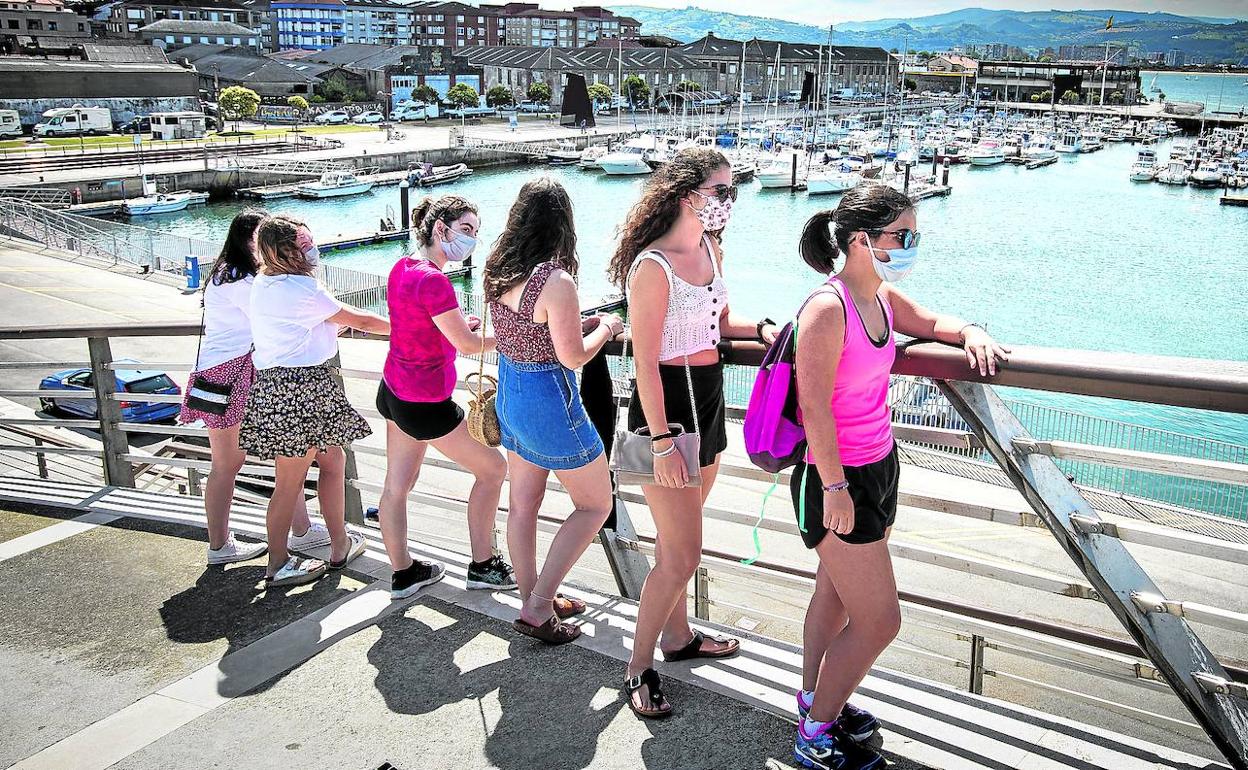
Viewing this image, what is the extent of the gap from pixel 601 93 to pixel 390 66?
21395 millimetres

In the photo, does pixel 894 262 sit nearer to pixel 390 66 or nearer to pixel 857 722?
pixel 857 722

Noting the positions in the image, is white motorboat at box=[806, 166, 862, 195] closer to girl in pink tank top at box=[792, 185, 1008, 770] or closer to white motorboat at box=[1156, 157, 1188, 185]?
white motorboat at box=[1156, 157, 1188, 185]

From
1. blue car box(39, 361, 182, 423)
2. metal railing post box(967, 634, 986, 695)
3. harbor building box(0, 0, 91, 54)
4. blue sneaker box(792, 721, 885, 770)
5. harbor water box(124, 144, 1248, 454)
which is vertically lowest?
harbor water box(124, 144, 1248, 454)

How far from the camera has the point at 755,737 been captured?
9.35 ft

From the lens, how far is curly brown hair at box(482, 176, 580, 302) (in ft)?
10.1

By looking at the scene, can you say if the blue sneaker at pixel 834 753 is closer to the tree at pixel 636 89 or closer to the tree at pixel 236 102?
the tree at pixel 236 102

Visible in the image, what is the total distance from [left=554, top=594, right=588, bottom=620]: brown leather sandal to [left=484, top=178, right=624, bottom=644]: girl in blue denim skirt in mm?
130

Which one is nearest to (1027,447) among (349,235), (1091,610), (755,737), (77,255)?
(755,737)

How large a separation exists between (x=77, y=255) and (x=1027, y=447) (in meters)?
35.9

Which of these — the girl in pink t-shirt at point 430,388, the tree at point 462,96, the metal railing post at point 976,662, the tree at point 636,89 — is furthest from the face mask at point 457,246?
the tree at point 636,89

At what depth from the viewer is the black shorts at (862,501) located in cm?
260

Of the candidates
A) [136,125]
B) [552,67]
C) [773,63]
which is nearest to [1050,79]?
[773,63]

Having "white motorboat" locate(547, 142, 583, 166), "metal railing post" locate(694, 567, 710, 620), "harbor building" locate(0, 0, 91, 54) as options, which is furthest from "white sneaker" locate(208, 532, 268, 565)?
"harbor building" locate(0, 0, 91, 54)

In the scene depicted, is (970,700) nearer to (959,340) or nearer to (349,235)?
(959,340)
